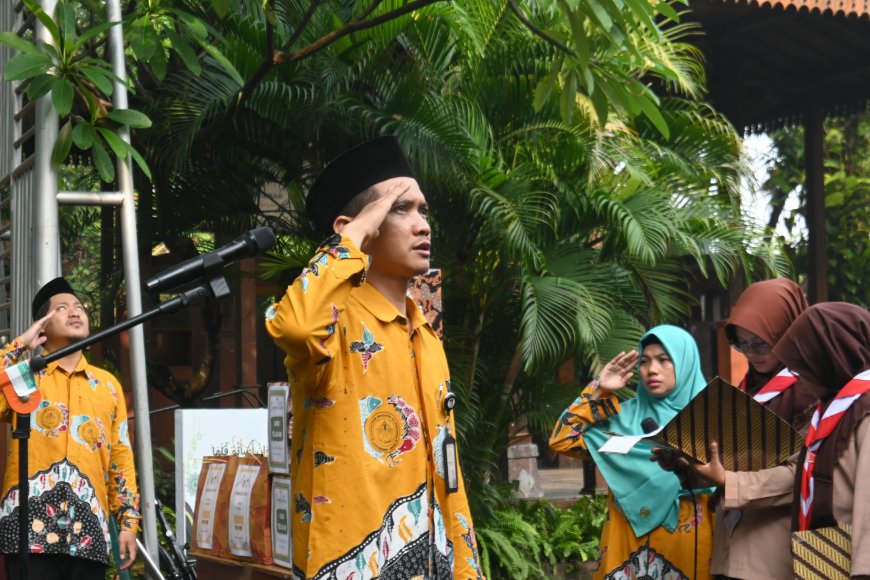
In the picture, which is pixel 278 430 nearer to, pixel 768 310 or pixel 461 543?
pixel 461 543

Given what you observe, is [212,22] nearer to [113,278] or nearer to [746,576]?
[113,278]

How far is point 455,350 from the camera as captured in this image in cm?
895

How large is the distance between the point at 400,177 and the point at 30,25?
3.67 meters

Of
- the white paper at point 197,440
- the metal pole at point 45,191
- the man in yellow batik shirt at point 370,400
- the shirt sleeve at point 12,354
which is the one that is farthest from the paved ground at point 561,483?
the man in yellow batik shirt at point 370,400

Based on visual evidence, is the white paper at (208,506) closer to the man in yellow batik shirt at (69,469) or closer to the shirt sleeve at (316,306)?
the man in yellow batik shirt at (69,469)

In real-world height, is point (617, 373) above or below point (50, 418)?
above

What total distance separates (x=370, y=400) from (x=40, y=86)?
8.97 feet

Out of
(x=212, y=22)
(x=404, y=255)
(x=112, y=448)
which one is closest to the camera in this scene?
(x=404, y=255)

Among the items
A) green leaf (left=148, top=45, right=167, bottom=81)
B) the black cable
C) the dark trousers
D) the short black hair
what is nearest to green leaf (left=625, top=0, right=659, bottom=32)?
the short black hair

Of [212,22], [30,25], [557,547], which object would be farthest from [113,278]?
[557,547]

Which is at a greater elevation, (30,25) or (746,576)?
(30,25)

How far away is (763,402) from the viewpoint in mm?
4531

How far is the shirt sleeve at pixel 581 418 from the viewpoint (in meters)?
5.18

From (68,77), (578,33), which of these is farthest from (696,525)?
(68,77)
